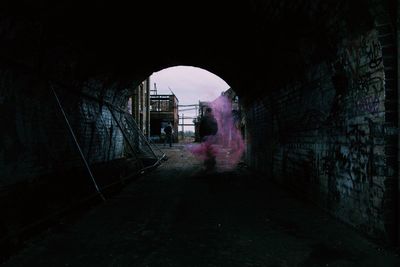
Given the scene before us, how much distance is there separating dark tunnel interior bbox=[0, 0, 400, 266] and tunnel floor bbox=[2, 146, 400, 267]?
0.02 metres

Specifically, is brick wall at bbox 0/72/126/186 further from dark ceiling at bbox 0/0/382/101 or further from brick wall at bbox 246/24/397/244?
brick wall at bbox 246/24/397/244

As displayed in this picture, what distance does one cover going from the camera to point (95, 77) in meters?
7.54

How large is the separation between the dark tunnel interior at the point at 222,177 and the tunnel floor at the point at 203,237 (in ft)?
0.08

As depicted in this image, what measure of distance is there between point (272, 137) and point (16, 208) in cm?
621

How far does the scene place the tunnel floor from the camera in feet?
9.47

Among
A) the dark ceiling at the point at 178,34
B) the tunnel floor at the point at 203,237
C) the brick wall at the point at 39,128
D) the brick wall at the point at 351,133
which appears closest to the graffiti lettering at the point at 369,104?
the brick wall at the point at 351,133

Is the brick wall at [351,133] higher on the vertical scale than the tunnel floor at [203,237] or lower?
higher

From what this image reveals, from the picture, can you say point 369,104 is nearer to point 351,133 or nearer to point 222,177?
point 351,133

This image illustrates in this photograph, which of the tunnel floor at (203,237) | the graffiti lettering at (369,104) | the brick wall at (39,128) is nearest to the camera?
the tunnel floor at (203,237)

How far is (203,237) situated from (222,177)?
16.8 feet

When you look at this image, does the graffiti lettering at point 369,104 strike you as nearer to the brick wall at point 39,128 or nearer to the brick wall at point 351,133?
the brick wall at point 351,133

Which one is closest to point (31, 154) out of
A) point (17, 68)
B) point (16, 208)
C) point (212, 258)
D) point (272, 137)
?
point (16, 208)

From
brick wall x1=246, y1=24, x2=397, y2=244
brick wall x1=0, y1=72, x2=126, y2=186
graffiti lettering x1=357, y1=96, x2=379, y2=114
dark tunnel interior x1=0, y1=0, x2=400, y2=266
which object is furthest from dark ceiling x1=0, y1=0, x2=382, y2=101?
graffiti lettering x1=357, y1=96, x2=379, y2=114

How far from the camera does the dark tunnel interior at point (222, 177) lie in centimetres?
314
